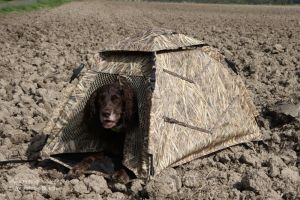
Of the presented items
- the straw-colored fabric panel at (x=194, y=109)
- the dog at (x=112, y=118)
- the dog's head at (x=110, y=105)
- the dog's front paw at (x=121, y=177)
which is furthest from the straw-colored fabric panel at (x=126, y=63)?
the dog's front paw at (x=121, y=177)

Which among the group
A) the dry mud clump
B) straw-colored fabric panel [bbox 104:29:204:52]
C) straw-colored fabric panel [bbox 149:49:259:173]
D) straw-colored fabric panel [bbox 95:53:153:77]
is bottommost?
A: the dry mud clump

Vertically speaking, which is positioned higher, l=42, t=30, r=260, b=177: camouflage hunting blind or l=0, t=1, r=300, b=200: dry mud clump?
l=42, t=30, r=260, b=177: camouflage hunting blind

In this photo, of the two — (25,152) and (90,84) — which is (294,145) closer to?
(90,84)

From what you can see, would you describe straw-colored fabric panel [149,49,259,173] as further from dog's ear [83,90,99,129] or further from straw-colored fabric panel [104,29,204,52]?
dog's ear [83,90,99,129]

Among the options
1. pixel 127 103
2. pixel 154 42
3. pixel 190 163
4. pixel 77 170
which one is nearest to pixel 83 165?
pixel 77 170

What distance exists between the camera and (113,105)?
4.39m

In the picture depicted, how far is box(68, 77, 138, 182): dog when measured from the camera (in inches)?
173

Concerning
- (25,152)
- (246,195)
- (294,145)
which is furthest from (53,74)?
(246,195)

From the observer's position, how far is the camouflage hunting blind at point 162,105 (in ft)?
14.7

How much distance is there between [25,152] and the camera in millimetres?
5176

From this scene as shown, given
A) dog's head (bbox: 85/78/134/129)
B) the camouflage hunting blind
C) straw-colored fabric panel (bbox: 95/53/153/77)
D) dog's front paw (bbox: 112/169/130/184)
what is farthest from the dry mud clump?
dog's head (bbox: 85/78/134/129)

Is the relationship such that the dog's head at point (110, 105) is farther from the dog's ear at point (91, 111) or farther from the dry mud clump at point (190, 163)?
the dry mud clump at point (190, 163)

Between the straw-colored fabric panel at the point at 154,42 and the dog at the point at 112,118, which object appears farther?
the straw-colored fabric panel at the point at 154,42

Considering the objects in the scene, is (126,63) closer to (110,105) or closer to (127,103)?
(127,103)
